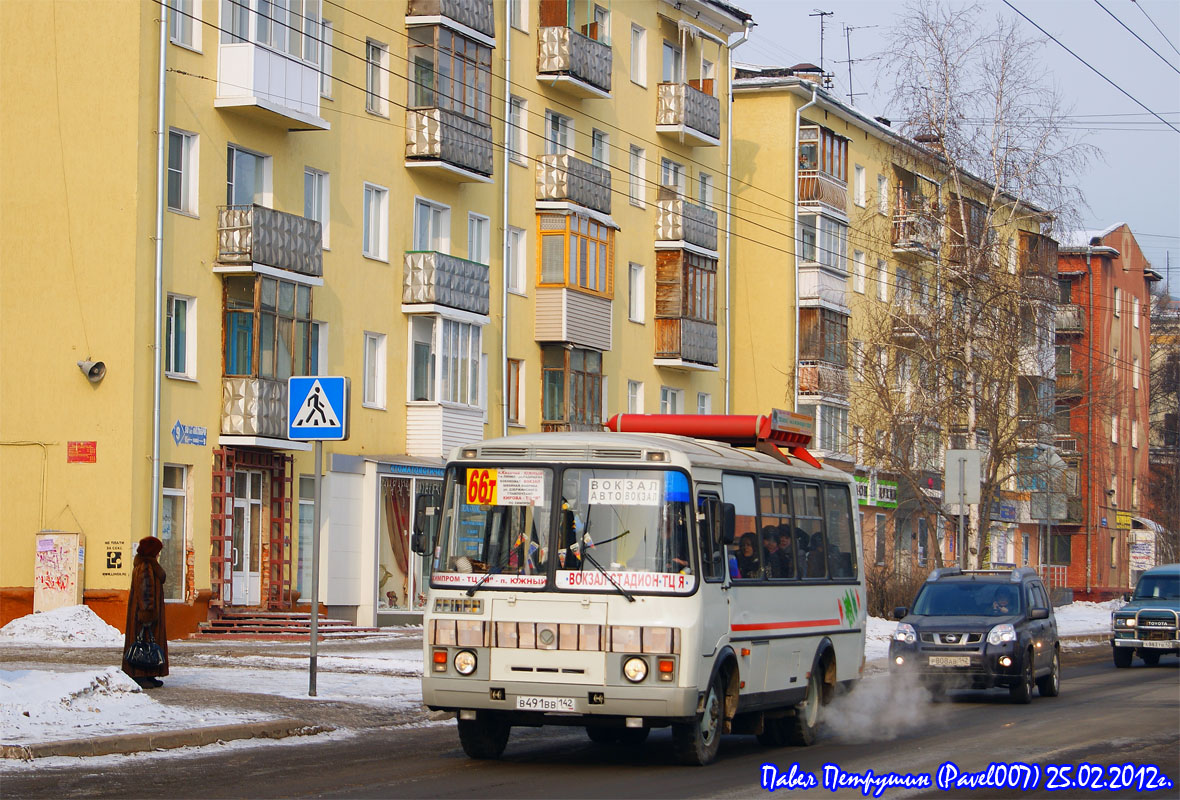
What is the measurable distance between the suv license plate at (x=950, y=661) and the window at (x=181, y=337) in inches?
581

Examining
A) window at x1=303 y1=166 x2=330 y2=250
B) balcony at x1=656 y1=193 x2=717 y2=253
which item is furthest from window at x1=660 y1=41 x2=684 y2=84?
window at x1=303 y1=166 x2=330 y2=250

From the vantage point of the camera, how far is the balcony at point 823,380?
1801 inches

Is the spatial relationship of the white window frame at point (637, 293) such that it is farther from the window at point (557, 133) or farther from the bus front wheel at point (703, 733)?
the bus front wheel at point (703, 733)

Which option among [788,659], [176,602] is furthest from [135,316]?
[788,659]

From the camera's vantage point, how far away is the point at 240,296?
104 ft

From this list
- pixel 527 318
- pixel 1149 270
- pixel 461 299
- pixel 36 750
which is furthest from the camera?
pixel 1149 270

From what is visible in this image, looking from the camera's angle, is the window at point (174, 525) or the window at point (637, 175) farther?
the window at point (637, 175)

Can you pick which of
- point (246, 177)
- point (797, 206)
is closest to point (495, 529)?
point (246, 177)

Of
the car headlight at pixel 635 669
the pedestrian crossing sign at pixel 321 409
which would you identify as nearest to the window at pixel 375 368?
the pedestrian crossing sign at pixel 321 409

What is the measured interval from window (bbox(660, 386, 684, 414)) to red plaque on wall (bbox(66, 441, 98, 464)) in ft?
69.6

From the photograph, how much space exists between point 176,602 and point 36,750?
694 inches

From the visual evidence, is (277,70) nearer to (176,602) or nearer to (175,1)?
(175,1)

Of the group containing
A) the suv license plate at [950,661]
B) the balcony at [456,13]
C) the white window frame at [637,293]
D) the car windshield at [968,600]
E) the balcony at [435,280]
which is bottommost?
the suv license plate at [950,661]

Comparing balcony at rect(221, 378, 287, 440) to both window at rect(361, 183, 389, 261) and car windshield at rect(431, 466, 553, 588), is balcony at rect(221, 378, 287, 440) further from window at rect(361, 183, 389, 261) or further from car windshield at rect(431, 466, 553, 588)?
car windshield at rect(431, 466, 553, 588)
